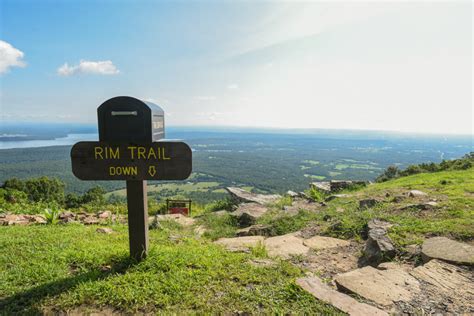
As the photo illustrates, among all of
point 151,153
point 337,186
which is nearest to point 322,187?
point 337,186

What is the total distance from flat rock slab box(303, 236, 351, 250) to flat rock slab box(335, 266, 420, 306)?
113cm

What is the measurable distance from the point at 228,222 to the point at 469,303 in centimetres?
459

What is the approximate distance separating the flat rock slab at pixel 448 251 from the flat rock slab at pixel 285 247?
4.65 ft

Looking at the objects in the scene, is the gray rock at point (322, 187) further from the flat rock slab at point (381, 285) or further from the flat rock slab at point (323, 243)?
the flat rock slab at point (381, 285)

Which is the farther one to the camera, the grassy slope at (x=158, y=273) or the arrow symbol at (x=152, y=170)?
the arrow symbol at (x=152, y=170)

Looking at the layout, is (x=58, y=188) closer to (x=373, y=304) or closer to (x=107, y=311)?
(x=107, y=311)

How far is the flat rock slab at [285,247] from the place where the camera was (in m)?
3.56

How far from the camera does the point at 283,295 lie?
2324mm

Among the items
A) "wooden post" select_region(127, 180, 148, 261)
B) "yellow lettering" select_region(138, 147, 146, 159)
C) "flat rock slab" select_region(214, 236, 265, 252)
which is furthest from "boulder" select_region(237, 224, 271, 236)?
"yellow lettering" select_region(138, 147, 146, 159)

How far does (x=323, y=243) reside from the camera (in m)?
4.00

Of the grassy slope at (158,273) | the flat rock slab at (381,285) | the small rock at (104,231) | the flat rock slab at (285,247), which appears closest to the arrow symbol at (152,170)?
the grassy slope at (158,273)

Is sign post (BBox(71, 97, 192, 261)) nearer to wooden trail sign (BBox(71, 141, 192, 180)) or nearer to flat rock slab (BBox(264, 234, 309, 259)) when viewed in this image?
wooden trail sign (BBox(71, 141, 192, 180))

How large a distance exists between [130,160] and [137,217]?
0.64m

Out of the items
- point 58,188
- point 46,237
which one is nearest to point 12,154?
point 58,188
